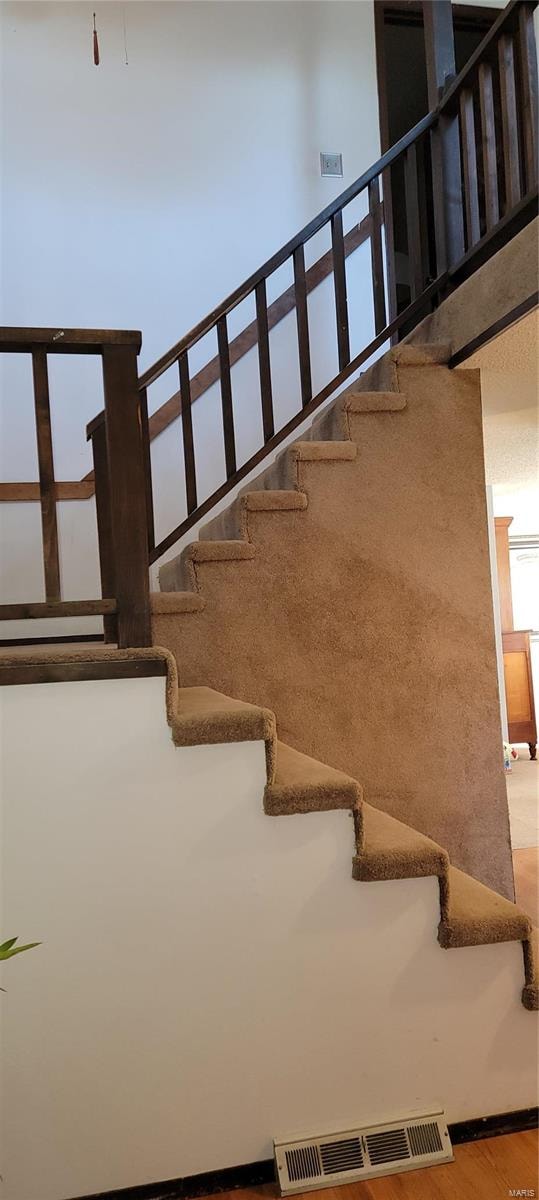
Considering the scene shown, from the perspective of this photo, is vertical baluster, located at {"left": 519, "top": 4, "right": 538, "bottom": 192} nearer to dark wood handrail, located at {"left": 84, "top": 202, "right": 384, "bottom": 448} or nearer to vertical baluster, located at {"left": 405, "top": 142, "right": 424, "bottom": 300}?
vertical baluster, located at {"left": 405, "top": 142, "right": 424, "bottom": 300}

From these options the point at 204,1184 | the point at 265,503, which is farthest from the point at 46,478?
the point at 204,1184

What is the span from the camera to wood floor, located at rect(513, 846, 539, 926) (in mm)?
3525

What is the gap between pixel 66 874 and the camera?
196cm

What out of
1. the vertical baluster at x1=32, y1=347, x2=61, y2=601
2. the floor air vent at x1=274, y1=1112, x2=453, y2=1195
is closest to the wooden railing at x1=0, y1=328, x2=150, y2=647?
the vertical baluster at x1=32, y1=347, x2=61, y2=601

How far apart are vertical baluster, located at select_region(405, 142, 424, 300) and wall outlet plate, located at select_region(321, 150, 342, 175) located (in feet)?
4.32

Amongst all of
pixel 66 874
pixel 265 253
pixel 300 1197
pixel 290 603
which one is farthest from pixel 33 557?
pixel 300 1197

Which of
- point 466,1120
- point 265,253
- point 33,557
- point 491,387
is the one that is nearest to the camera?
point 466,1120

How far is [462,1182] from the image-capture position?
6.46 ft

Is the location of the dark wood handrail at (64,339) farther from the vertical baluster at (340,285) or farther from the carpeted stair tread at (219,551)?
the vertical baluster at (340,285)

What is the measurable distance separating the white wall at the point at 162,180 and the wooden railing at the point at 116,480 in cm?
190

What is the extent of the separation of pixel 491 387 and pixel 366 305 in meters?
1.45

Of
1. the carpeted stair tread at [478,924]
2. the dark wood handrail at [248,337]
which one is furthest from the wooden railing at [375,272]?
the carpeted stair tread at [478,924]

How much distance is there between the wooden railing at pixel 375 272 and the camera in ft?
6.66

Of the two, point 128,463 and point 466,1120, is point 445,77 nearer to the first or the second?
point 128,463
